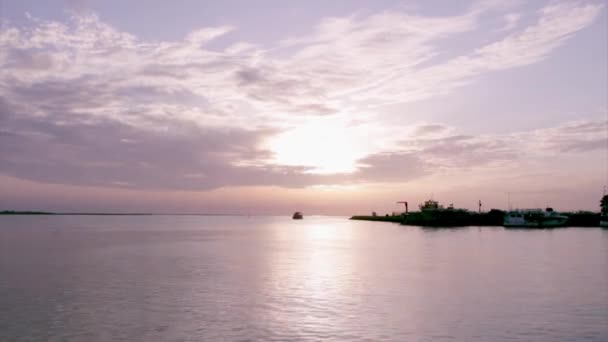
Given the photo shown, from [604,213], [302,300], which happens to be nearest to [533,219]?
[604,213]

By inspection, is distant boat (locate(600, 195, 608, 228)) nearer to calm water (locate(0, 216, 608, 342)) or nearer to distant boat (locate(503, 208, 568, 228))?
distant boat (locate(503, 208, 568, 228))

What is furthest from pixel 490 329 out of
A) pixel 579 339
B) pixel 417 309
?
pixel 417 309

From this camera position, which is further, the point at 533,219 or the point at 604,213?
the point at 533,219

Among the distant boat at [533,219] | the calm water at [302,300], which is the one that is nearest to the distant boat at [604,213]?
the distant boat at [533,219]

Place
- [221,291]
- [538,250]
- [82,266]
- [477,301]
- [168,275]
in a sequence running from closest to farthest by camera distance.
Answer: [477,301] < [221,291] < [168,275] < [82,266] < [538,250]

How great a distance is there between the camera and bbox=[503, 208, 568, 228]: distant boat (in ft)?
563

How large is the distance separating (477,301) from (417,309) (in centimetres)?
571

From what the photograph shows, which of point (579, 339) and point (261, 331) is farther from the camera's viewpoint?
point (261, 331)

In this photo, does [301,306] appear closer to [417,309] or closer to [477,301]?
Answer: [417,309]

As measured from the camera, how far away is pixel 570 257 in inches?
2699

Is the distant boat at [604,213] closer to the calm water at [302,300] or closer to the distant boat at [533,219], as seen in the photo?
the distant boat at [533,219]

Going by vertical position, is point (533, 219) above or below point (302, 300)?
above

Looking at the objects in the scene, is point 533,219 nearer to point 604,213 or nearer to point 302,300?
point 604,213

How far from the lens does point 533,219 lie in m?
173
